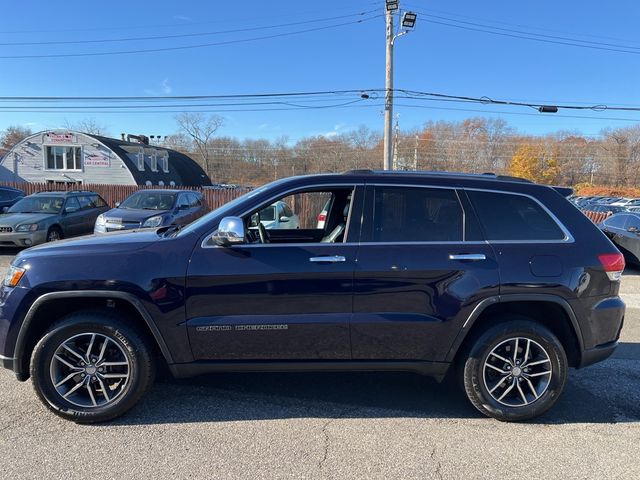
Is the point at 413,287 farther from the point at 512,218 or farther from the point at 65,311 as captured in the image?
the point at 65,311

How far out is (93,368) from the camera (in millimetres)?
3129

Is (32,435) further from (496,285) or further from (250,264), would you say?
(496,285)

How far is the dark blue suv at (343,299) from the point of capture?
3.04 m

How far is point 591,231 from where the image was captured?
338 centimetres

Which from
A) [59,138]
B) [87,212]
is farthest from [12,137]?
[87,212]

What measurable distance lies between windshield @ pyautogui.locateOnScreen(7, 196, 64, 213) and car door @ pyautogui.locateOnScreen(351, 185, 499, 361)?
451 inches

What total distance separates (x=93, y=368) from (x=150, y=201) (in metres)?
10.1

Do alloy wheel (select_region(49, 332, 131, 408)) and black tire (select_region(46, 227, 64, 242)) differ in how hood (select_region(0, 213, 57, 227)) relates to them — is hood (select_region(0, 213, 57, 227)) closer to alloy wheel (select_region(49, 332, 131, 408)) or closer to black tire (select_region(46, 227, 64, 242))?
black tire (select_region(46, 227, 64, 242))

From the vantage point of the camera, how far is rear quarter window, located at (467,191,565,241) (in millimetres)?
3311

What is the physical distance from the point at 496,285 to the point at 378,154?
51.3m

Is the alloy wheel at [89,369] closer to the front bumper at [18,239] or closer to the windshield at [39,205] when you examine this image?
the front bumper at [18,239]

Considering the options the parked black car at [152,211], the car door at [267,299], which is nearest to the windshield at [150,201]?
the parked black car at [152,211]

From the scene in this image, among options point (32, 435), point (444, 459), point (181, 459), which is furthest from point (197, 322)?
point (444, 459)

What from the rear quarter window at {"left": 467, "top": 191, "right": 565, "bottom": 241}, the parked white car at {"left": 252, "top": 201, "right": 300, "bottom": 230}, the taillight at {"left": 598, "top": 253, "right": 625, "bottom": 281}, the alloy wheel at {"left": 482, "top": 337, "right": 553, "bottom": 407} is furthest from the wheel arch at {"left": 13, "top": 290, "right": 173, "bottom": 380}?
the taillight at {"left": 598, "top": 253, "right": 625, "bottom": 281}
